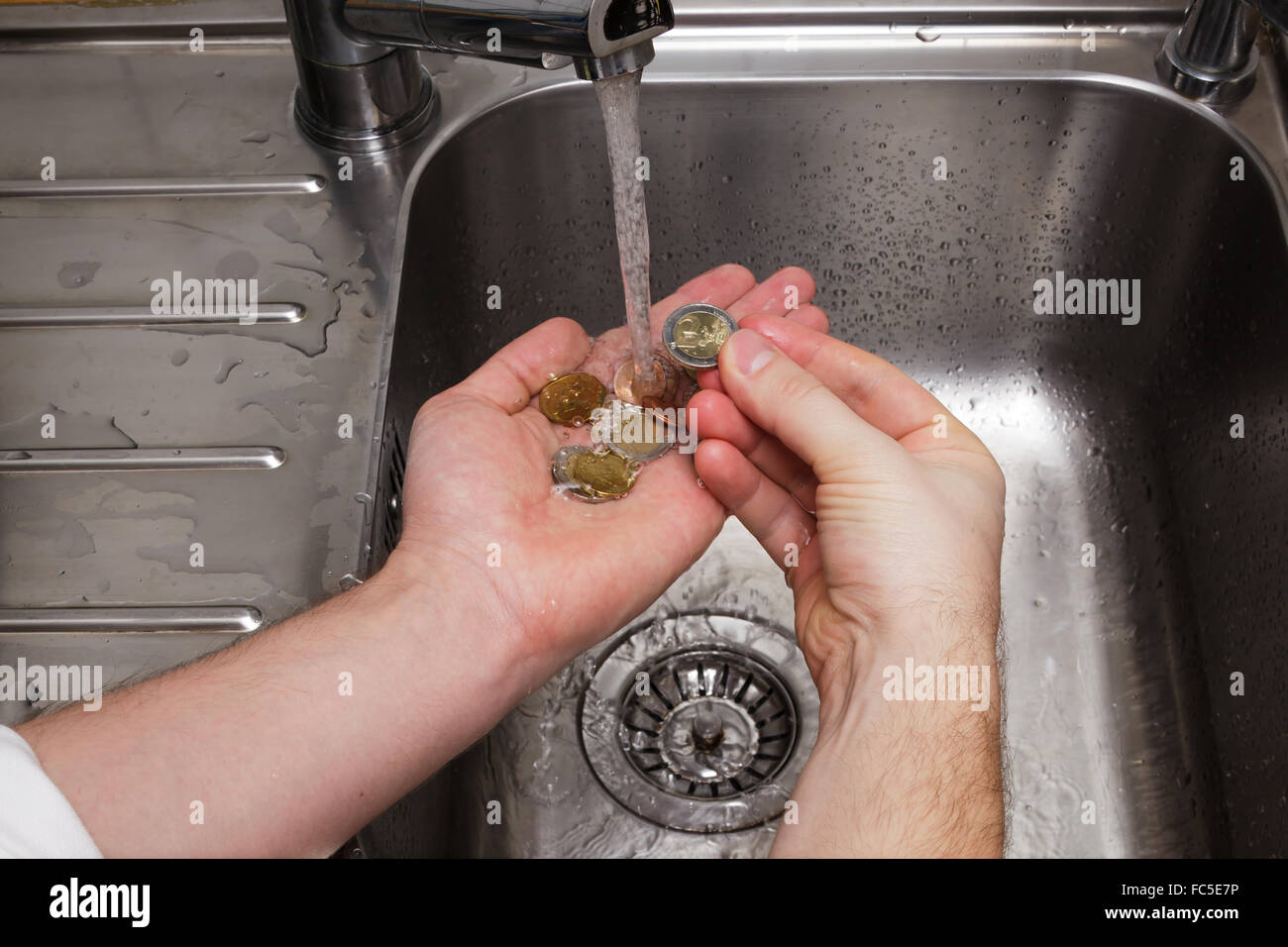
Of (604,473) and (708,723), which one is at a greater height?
(604,473)

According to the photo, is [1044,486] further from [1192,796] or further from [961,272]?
[1192,796]

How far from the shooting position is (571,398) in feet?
3.59

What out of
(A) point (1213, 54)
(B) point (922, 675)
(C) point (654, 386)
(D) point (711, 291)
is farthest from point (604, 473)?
(A) point (1213, 54)

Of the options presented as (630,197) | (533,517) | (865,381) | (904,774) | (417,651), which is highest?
(630,197)

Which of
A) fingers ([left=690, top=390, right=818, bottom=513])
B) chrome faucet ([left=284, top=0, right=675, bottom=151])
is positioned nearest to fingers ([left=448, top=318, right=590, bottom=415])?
fingers ([left=690, top=390, right=818, bottom=513])

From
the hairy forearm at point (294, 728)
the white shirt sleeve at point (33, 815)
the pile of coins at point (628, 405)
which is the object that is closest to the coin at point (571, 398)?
the pile of coins at point (628, 405)

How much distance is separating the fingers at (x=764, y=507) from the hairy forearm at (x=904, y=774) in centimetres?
20

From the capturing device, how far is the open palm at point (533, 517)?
924 millimetres

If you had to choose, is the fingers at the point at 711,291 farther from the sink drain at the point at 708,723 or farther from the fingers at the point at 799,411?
the sink drain at the point at 708,723

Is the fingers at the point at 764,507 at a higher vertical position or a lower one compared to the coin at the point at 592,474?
lower

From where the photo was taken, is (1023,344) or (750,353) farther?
(1023,344)

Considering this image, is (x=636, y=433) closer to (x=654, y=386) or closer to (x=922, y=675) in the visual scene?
(x=654, y=386)

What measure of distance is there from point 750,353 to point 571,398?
218 millimetres
